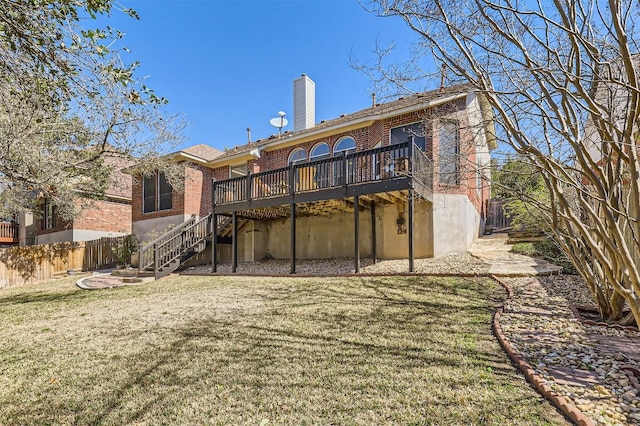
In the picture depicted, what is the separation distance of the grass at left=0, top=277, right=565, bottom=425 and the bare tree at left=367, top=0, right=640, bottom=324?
5.52 ft

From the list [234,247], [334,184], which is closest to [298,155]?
[334,184]

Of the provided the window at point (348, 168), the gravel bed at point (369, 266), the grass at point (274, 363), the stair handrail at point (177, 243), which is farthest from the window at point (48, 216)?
the window at point (348, 168)

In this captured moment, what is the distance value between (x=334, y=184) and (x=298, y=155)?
175 inches

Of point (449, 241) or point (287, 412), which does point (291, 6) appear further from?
point (287, 412)

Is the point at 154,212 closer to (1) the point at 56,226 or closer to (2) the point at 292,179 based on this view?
(1) the point at 56,226

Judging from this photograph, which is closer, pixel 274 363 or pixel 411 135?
pixel 274 363

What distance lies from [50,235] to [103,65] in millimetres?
19147

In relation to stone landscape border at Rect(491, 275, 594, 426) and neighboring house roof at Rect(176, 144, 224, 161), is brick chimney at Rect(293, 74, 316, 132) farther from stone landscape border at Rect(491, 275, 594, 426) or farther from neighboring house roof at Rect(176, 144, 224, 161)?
stone landscape border at Rect(491, 275, 594, 426)

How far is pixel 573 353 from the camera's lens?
3830mm

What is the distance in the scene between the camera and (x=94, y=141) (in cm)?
872

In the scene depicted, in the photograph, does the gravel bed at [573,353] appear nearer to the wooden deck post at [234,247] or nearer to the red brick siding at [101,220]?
the wooden deck post at [234,247]

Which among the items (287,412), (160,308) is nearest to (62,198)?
(160,308)

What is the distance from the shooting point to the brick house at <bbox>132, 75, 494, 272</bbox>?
29.5 ft

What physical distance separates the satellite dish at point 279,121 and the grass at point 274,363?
1040cm
